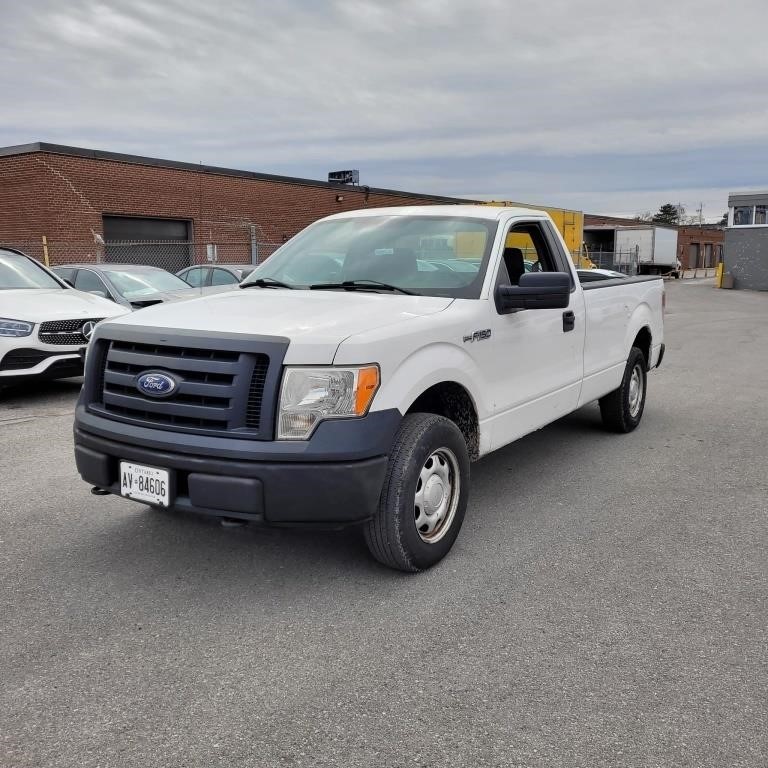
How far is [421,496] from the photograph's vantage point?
376 cm

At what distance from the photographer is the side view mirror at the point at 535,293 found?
425 cm

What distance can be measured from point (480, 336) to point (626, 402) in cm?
305

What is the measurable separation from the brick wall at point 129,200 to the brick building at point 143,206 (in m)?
0.03

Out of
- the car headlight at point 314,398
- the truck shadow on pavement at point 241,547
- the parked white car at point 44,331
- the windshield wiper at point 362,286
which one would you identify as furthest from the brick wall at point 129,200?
the car headlight at point 314,398

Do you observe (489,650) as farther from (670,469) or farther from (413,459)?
(670,469)

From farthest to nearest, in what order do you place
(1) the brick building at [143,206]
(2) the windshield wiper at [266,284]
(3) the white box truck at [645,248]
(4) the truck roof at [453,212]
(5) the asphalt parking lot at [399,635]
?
(3) the white box truck at [645,248], (1) the brick building at [143,206], (4) the truck roof at [453,212], (2) the windshield wiper at [266,284], (5) the asphalt parking lot at [399,635]

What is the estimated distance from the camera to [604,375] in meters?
6.13

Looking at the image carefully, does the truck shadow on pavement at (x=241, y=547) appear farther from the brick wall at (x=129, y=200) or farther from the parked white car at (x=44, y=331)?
the brick wall at (x=129, y=200)

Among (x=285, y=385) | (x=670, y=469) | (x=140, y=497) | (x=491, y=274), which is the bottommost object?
(x=670, y=469)

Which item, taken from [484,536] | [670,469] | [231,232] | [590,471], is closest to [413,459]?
[484,536]

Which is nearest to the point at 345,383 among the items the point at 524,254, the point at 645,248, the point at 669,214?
the point at 524,254

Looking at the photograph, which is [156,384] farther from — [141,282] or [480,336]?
[141,282]

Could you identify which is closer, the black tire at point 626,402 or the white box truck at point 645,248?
the black tire at point 626,402

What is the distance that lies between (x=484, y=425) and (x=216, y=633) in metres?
1.88
